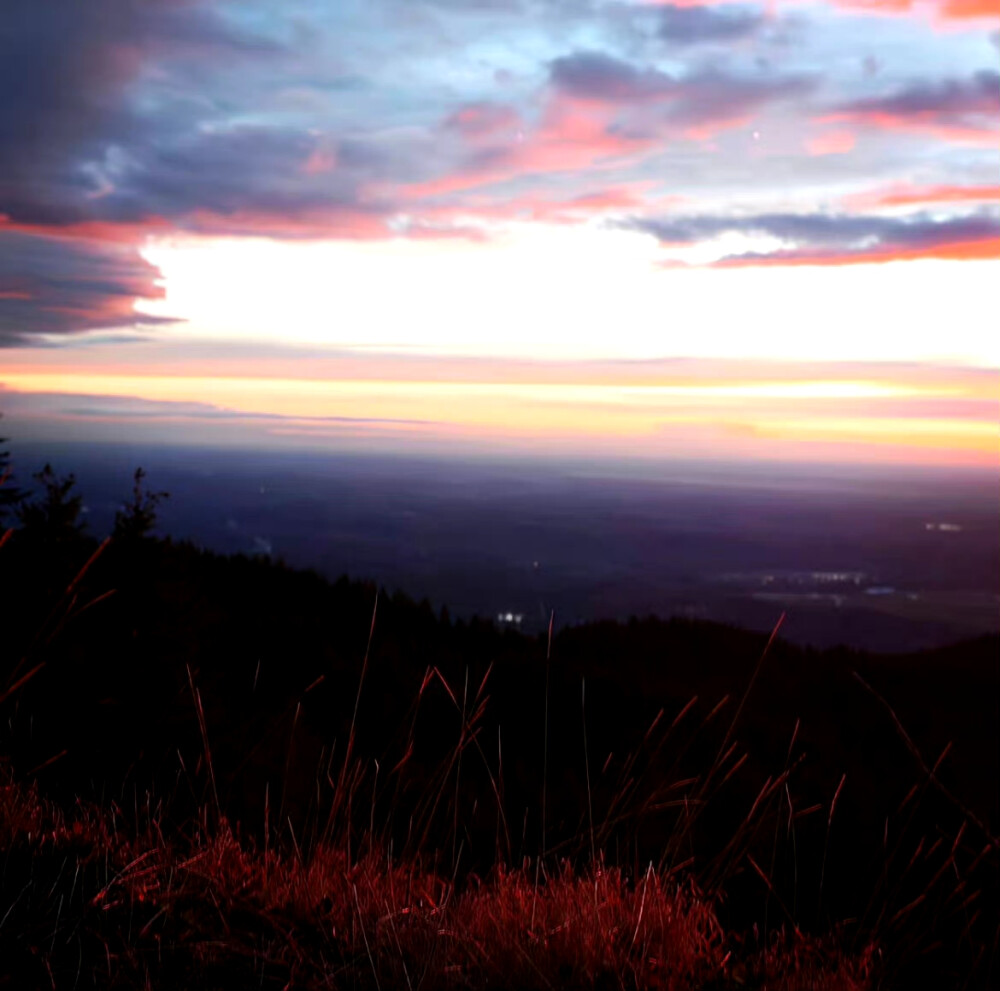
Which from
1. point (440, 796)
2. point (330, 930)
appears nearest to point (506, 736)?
point (440, 796)

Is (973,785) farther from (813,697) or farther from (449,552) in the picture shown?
(449,552)

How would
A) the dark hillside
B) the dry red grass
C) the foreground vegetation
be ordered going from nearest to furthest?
the dry red grass < the foreground vegetation < the dark hillside

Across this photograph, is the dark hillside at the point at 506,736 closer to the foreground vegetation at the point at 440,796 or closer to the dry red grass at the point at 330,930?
the foreground vegetation at the point at 440,796

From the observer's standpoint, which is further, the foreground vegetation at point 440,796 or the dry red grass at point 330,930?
the foreground vegetation at point 440,796

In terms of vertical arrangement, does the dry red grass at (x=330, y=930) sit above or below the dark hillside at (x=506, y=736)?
above

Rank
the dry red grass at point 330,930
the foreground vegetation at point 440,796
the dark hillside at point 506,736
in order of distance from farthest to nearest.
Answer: the dark hillside at point 506,736 → the foreground vegetation at point 440,796 → the dry red grass at point 330,930

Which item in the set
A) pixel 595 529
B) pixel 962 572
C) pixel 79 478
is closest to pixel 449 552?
pixel 962 572

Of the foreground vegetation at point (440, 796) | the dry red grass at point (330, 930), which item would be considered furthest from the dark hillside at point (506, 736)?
the dry red grass at point (330, 930)

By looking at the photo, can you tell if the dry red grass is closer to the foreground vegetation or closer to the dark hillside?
the foreground vegetation

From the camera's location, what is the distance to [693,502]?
122m

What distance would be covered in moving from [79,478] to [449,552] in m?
41.3

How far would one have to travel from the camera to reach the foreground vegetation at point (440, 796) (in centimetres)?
315

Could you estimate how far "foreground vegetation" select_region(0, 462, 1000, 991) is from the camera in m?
3.15

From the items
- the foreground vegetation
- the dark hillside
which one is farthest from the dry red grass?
the dark hillside
